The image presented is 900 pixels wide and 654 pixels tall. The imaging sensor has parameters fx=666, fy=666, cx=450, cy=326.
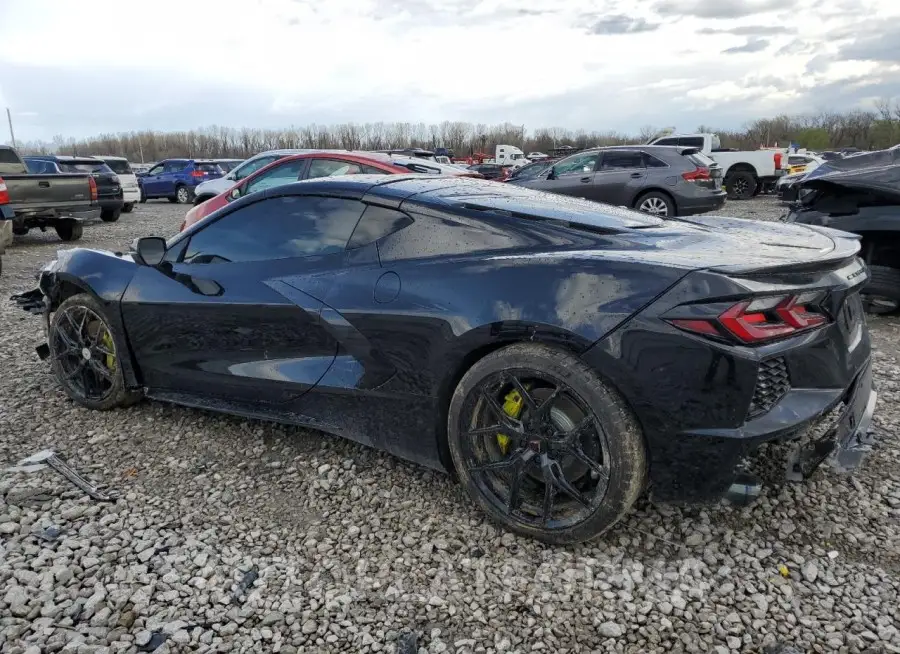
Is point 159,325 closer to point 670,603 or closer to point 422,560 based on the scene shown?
point 422,560

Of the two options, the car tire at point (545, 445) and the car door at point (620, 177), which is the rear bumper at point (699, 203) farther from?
the car tire at point (545, 445)

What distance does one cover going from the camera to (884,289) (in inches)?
221

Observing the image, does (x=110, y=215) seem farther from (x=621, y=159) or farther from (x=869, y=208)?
(x=869, y=208)

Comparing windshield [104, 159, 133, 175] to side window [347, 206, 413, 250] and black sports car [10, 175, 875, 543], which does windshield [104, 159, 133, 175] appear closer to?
black sports car [10, 175, 875, 543]

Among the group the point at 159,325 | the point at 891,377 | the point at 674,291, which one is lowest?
the point at 891,377

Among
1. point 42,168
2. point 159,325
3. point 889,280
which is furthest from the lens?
point 42,168

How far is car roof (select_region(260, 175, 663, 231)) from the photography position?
2791mm

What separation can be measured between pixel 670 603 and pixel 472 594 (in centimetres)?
68

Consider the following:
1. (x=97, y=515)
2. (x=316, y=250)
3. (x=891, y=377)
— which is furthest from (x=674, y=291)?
(x=891, y=377)

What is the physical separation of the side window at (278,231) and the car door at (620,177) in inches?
374

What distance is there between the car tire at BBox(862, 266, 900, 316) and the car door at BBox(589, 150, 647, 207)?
6477mm

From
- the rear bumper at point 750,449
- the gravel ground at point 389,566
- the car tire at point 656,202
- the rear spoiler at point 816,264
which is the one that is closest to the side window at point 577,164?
the car tire at point 656,202

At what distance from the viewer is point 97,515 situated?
2846 millimetres

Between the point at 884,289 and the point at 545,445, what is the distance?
4.60m
